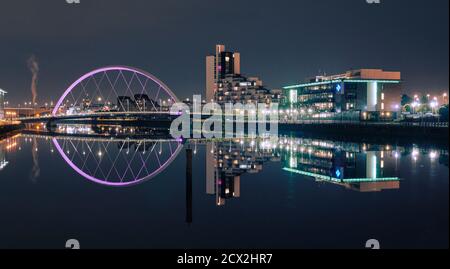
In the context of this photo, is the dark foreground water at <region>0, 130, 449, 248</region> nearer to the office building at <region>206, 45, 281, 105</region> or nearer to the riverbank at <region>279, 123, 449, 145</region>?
the riverbank at <region>279, 123, 449, 145</region>

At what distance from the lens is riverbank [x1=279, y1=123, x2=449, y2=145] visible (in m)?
38.0

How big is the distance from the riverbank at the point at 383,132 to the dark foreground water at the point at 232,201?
659 cm

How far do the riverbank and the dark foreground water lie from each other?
659cm

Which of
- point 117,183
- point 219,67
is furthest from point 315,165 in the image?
point 219,67

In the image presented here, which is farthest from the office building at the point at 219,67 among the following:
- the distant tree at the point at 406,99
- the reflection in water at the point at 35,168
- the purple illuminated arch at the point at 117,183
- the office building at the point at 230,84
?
the purple illuminated arch at the point at 117,183

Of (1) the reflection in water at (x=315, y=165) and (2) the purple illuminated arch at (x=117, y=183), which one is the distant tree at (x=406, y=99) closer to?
(1) the reflection in water at (x=315, y=165)

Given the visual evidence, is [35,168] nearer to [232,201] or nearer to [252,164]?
[252,164]

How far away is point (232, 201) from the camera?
55.7 ft

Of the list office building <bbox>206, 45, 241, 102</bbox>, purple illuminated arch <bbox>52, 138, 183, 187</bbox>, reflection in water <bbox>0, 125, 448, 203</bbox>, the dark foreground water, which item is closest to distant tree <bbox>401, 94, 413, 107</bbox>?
office building <bbox>206, 45, 241, 102</bbox>

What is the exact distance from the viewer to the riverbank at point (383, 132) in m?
38.0
